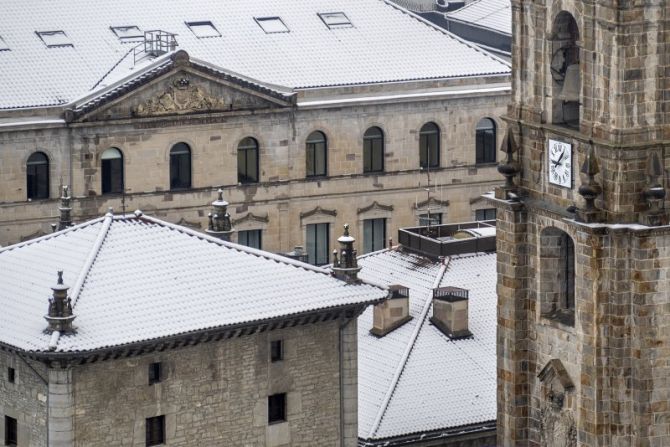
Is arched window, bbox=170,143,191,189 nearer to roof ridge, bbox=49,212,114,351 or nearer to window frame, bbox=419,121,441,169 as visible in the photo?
window frame, bbox=419,121,441,169

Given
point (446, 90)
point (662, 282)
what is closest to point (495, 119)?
point (446, 90)

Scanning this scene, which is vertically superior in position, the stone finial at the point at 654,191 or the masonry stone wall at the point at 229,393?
the stone finial at the point at 654,191

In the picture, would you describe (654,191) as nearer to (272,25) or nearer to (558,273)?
(558,273)

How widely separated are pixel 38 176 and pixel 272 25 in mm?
18026

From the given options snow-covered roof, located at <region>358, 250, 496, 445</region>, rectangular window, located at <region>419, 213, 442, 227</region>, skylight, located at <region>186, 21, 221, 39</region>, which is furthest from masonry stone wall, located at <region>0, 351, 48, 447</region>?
skylight, located at <region>186, 21, 221, 39</region>

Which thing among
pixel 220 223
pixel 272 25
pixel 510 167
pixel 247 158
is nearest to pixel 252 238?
pixel 247 158

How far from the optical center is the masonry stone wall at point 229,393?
14275cm

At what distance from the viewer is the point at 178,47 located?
630ft

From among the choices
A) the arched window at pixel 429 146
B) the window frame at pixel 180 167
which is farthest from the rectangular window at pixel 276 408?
the arched window at pixel 429 146

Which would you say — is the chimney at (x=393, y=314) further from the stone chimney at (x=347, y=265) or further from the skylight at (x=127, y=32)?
the skylight at (x=127, y=32)

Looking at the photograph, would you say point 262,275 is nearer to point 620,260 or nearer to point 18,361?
point 18,361

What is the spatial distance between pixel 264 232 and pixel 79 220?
1050 centimetres

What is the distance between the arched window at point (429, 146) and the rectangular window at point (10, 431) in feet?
189

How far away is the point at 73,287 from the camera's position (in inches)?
5655
